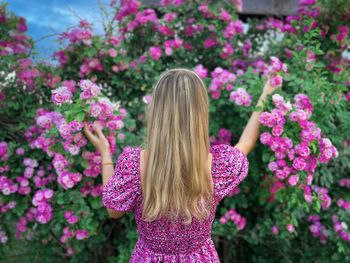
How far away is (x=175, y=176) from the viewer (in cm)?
148

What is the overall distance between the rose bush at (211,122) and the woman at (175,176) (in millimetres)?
444

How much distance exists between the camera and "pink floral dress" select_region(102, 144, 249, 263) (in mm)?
1616

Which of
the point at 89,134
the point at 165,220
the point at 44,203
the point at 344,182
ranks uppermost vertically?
the point at 89,134

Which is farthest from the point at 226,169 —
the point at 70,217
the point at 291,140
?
the point at 70,217

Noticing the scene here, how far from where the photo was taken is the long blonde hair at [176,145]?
148 cm

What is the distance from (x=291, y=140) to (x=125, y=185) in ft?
3.14

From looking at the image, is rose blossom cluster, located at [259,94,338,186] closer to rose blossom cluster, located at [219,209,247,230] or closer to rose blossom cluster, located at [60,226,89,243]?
rose blossom cluster, located at [219,209,247,230]

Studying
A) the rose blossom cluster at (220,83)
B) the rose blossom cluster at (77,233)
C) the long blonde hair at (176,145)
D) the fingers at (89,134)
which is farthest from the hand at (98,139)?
the rose blossom cluster at (220,83)

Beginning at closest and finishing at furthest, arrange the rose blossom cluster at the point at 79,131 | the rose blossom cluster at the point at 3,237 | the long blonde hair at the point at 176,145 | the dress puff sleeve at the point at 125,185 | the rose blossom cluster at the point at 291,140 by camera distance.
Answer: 1. the long blonde hair at the point at 176,145
2. the dress puff sleeve at the point at 125,185
3. the rose blossom cluster at the point at 79,131
4. the rose blossom cluster at the point at 291,140
5. the rose blossom cluster at the point at 3,237

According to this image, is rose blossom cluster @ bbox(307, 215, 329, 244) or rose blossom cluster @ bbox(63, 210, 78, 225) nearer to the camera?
rose blossom cluster @ bbox(63, 210, 78, 225)

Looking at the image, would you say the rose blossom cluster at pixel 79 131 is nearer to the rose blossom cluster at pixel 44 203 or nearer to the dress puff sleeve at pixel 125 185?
the rose blossom cluster at pixel 44 203

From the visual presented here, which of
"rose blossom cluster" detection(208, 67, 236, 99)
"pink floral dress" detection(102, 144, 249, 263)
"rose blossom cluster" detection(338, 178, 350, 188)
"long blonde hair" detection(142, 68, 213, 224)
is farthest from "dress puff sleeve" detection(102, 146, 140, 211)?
"rose blossom cluster" detection(338, 178, 350, 188)

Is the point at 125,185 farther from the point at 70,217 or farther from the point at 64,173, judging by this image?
the point at 70,217

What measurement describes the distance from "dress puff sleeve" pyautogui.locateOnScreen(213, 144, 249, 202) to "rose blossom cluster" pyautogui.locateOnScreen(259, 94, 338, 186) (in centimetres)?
44
